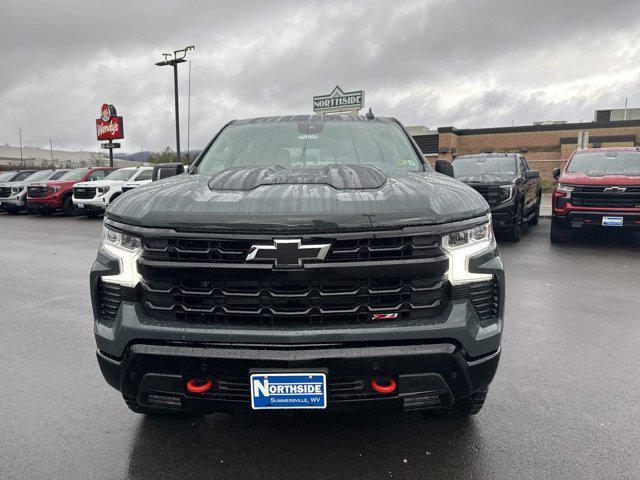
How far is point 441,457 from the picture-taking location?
266 centimetres

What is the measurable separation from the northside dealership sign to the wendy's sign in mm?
13722

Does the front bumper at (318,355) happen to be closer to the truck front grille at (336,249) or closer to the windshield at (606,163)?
the truck front grille at (336,249)

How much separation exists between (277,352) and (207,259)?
52 cm

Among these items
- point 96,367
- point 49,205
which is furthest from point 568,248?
→ point 49,205

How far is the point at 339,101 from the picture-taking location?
74.0ft

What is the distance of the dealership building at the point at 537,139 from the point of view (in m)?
27.3

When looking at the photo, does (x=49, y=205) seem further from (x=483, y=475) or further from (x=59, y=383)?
(x=483, y=475)

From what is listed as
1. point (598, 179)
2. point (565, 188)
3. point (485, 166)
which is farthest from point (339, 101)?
point (598, 179)

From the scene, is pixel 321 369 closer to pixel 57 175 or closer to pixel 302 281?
pixel 302 281

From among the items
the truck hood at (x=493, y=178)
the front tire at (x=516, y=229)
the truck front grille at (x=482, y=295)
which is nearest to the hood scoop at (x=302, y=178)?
the truck front grille at (x=482, y=295)

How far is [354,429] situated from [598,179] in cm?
786

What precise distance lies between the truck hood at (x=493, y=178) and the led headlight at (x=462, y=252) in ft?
25.0

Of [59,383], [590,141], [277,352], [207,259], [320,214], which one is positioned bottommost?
[59,383]

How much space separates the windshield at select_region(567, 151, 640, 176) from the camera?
9.36 m
